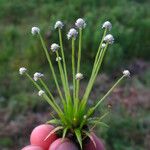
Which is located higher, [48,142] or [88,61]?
[88,61]

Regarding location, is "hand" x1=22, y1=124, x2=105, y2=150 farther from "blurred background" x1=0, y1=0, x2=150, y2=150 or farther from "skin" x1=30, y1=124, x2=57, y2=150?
"blurred background" x1=0, y1=0, x2=150, y2=150

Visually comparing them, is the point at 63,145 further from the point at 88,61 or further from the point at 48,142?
the point at 88,61

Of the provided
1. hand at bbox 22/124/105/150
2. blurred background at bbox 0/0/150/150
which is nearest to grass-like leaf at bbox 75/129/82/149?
hand at bbox 22/124/105/150

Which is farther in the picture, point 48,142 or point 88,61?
point 88,61

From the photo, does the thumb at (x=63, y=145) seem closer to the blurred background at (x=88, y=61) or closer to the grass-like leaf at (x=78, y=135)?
the grass-like leaf at (x=78, y=135)

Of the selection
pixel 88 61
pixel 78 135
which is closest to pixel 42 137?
pixel 78 135

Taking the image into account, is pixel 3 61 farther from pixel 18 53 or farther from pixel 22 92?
pixel 22 92

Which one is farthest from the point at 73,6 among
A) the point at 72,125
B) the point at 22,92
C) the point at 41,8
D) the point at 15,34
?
the point at 72,125
